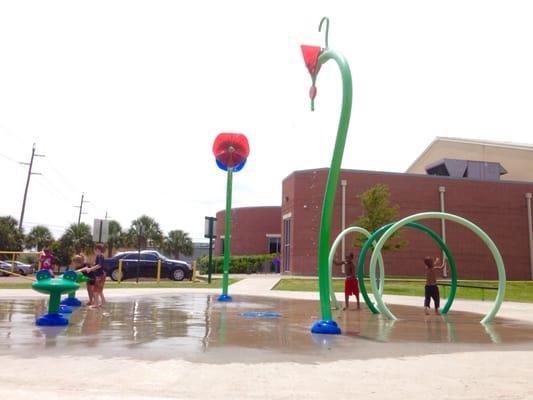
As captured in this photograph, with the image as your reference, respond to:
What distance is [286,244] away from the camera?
39594mm

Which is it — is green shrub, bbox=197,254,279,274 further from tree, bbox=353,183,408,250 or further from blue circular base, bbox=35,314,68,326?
blue circular base, bbox=35,314,68,326

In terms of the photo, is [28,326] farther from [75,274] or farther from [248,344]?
[248,344]

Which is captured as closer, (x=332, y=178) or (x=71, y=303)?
(x=332, y=178)

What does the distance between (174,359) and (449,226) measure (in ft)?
116

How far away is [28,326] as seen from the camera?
799cm

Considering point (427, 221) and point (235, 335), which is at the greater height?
point (427, 221)

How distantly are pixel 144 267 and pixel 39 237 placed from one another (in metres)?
35.6

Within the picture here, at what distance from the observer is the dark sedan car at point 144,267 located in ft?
85.4

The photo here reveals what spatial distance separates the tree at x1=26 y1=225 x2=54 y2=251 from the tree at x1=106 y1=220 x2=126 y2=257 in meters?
6.57

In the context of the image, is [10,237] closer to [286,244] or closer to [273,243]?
[273,243]

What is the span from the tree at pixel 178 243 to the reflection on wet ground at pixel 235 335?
58.9 metres

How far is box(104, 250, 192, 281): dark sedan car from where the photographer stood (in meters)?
26.0

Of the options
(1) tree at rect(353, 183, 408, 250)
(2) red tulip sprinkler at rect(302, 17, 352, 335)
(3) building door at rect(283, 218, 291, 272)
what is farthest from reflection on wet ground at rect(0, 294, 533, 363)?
(3) building door at rect(283, 218, 291, 272)

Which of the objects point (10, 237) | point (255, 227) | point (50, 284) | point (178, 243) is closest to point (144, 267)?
point (50, 284)
